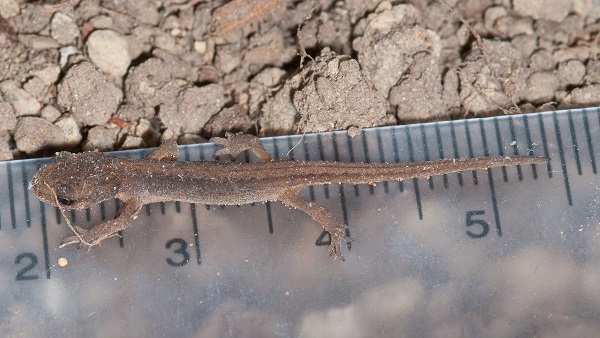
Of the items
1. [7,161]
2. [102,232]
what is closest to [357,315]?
[102,232]

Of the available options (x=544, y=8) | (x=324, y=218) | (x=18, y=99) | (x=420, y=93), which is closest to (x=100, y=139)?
(x=18, y=99)

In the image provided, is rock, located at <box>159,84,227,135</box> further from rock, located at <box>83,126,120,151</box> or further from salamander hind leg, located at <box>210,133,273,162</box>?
rock, located at <box>83,126,120,151</box>

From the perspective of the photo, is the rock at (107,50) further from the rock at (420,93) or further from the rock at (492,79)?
the rock at (492,79)

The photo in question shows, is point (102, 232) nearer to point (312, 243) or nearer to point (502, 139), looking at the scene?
point (312, 243)

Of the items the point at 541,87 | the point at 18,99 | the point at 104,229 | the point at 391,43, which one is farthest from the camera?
the point at 541,87

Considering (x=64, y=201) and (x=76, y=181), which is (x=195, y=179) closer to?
(x=76, y=181)

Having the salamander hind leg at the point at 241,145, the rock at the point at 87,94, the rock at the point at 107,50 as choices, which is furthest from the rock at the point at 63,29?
the salamander hind leg at the point at 241,145
